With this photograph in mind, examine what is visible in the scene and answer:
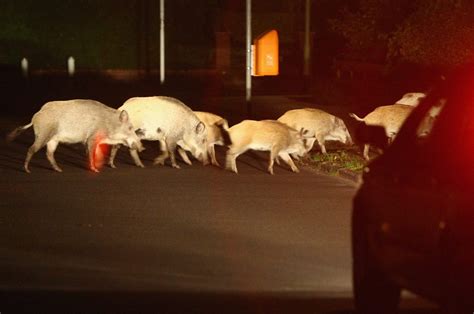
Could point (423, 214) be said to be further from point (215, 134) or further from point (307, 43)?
point (307, 43)

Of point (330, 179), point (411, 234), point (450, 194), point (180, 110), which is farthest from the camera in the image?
point (180, 110)

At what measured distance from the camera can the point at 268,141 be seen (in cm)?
2009

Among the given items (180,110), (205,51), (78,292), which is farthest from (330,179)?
(205,51)

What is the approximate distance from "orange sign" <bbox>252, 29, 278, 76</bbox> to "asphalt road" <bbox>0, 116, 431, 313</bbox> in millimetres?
11219

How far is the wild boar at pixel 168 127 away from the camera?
21.1 meters

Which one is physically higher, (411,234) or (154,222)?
(411,234)

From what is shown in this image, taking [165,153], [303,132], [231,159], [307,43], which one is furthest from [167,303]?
[307,43]

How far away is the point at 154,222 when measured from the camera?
47.8ft

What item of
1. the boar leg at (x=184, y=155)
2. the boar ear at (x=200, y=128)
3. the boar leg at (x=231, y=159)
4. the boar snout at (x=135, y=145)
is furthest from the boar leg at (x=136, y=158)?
the boar leg at (x=231, y=159)

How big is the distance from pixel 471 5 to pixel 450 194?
24.0m

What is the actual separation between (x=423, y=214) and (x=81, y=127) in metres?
13.2

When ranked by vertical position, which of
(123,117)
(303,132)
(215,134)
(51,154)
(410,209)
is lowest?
(51,154)

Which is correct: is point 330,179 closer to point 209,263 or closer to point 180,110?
point 180,110

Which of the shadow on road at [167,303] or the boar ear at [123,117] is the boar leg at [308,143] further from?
the shadow on road at [167,303]
